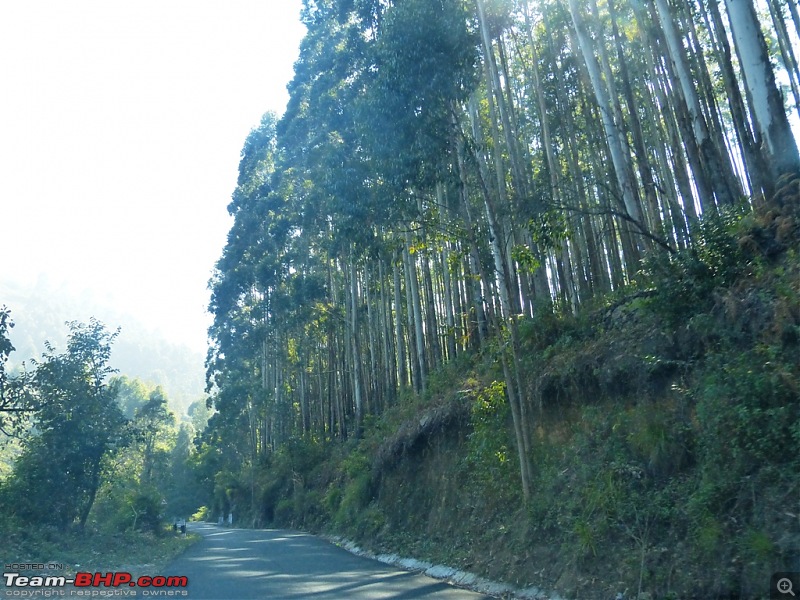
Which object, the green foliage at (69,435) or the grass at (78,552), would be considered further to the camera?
the green foliage at (69,435)

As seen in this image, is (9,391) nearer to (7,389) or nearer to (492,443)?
(7,389)

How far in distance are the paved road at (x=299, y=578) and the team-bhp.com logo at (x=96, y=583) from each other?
0.35 metres

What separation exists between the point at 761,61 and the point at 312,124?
19160 millimetres

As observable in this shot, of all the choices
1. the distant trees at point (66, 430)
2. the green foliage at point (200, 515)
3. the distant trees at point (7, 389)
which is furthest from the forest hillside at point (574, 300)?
the green foliage at point (200, 515)

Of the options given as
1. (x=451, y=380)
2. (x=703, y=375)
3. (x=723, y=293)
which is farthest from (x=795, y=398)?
(x=451, y=380)

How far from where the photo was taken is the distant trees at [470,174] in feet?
46.8

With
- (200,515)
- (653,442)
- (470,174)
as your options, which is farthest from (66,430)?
(200,515)

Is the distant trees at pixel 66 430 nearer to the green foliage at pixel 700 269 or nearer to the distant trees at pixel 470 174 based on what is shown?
the distant trees at pixel 470 174

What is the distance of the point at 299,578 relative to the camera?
12.4 metres

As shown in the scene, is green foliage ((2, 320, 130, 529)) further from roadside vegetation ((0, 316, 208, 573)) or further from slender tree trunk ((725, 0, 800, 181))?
slender tree trunk ((725, 0, 800, 181))

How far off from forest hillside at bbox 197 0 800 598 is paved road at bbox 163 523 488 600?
1287 mm

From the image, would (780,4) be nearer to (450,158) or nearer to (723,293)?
(450,158)

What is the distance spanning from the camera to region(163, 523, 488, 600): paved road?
34.2ft

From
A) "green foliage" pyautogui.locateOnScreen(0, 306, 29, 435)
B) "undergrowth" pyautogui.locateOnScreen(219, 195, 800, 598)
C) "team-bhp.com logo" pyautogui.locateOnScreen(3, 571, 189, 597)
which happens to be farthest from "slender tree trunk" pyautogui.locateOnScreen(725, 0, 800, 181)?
"green foliage" pyautogui.locateOnScreen(0, 306, 29, 435)
